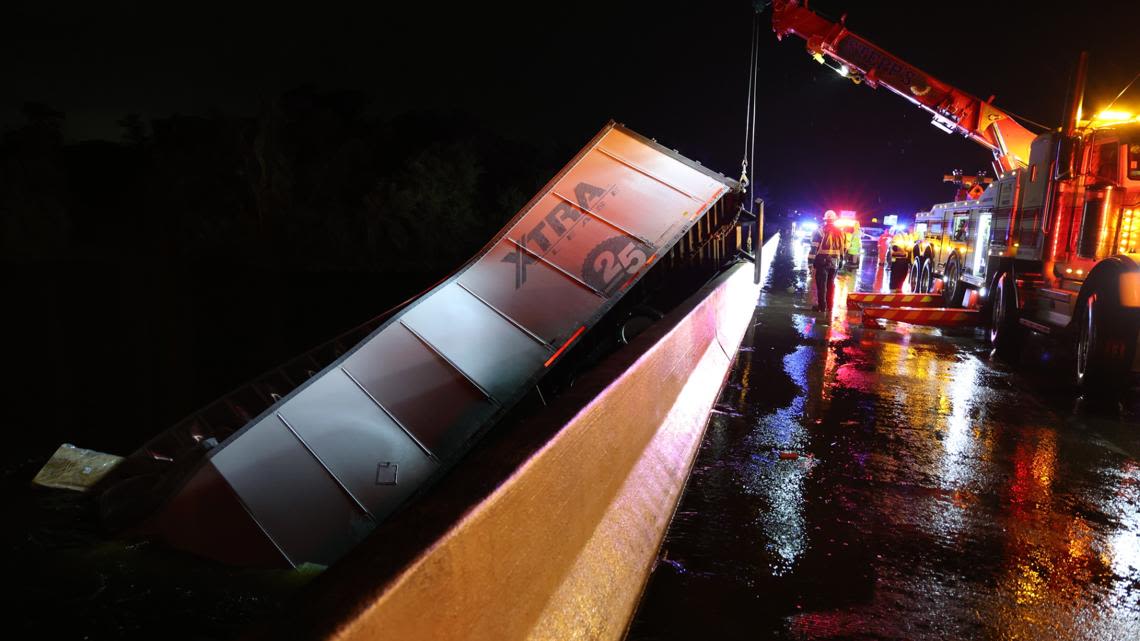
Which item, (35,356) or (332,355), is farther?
(35,356)

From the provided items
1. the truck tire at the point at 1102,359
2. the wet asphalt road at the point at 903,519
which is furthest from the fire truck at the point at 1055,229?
the wet asphalt road at the point at 903,519

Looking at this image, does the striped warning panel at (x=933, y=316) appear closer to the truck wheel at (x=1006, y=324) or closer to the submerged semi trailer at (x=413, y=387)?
the truck wheel at (x=1006, y=324)

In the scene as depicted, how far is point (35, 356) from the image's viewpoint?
41.6ft

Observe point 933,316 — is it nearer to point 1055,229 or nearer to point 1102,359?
point 1055,229

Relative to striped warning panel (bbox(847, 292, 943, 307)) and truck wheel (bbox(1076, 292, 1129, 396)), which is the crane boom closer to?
striped warning panel (bbox(847, 292, 943, 307))

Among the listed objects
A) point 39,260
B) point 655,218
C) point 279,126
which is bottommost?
point 39,260

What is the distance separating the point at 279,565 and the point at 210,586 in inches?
22.6

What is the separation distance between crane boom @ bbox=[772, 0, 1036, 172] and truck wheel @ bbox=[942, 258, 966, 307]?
223 cm

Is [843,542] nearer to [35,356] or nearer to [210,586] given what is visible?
[210,586]

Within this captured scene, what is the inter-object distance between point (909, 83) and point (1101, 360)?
9.78 meters

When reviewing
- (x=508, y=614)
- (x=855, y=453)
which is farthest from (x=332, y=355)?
(x=508, y=614)

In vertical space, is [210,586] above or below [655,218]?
below

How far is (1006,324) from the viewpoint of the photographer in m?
10.7

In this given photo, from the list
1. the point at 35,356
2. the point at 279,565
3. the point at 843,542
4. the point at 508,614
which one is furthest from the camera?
the point at 35,356
